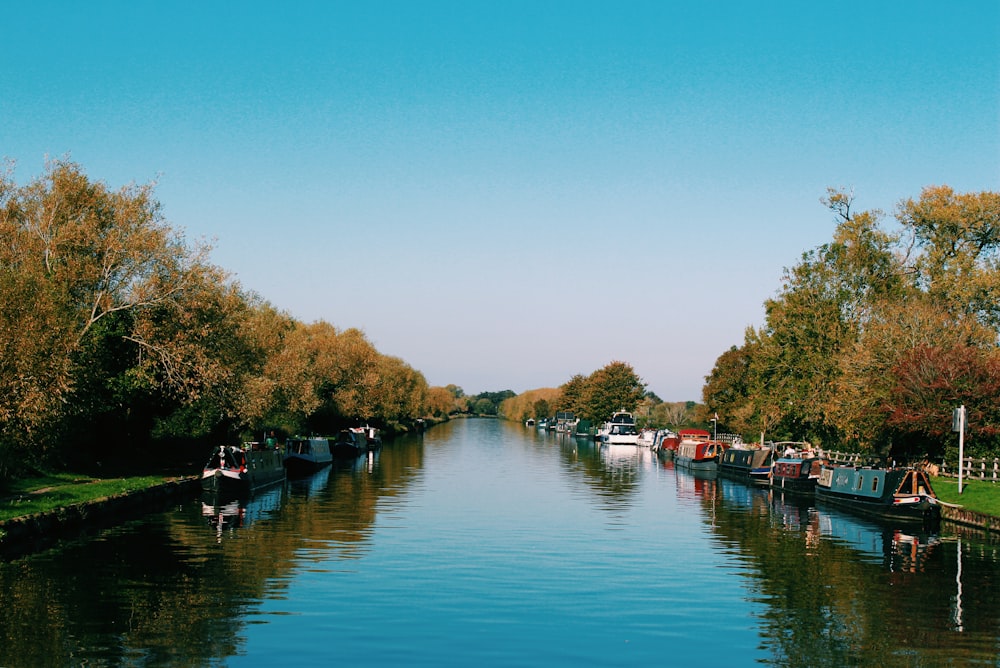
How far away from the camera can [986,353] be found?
5606 centimetres

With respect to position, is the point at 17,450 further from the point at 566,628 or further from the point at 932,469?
the point at 932,469

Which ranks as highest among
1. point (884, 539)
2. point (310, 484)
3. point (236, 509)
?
point (884, 539)

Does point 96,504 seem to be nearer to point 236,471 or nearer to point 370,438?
point 236,471

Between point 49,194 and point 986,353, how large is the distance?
178ft

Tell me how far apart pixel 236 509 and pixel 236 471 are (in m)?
5.24

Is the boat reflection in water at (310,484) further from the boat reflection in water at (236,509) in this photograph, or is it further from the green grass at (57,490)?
the green grass at (57,490)

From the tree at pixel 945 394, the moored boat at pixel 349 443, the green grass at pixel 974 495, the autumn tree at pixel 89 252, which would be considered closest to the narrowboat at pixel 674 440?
the moored boat at pixel 349 443

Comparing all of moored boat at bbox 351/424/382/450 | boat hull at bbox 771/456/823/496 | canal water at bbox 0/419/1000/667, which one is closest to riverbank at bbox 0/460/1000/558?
canal water at bbox 0/419/1000/667

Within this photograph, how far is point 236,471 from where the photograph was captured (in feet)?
159

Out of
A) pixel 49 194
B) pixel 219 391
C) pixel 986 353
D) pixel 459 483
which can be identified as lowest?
pixel 459 483

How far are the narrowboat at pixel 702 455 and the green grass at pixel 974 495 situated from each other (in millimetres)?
29606

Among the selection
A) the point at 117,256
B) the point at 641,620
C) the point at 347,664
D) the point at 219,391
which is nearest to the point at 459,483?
the point at 219,391

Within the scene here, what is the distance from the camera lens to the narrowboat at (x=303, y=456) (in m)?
65.6

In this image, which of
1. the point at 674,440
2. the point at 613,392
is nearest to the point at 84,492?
Result: the point at 674,440
